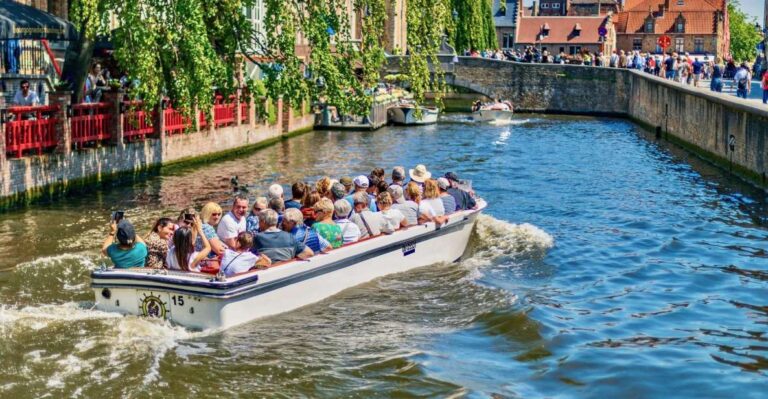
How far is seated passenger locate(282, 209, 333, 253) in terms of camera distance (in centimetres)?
1321

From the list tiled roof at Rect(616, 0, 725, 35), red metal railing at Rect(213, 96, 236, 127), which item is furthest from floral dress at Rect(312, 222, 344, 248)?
tiled roof at Rect(616, 0, 725, 35)

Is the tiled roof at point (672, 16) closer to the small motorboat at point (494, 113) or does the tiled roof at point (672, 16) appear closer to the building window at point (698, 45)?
the building window at point (698, 45)

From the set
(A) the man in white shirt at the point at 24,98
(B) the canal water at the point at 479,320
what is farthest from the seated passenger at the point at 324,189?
(A) the man in white shirt at the point at 24,98

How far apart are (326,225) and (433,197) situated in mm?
2702

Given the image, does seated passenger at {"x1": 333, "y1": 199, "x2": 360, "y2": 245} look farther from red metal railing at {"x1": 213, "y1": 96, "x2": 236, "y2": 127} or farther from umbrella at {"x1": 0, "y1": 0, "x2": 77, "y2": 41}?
red metal railing at {"x1": 213, "y1": 96, "x2": 236, "y2": 127}

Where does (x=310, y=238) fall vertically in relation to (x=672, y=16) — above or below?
below

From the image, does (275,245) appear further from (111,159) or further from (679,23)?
(679,23)

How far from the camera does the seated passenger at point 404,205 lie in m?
15.2

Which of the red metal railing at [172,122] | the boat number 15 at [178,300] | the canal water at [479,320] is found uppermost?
the red metal railing at [172,122]

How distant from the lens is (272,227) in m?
13.0

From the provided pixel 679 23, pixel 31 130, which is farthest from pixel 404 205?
pixel 679 23

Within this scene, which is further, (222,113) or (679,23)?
(679,23)

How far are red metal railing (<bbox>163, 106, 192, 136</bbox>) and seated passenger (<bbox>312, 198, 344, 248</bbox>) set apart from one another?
42.4 ft

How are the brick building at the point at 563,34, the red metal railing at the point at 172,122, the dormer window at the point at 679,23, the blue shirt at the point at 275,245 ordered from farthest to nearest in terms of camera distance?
the dormer window at the point at 679,23, the brick building at the point at 563,34, the red metal railing at the point at 172,122, the blue shirt at the point at 275,245
